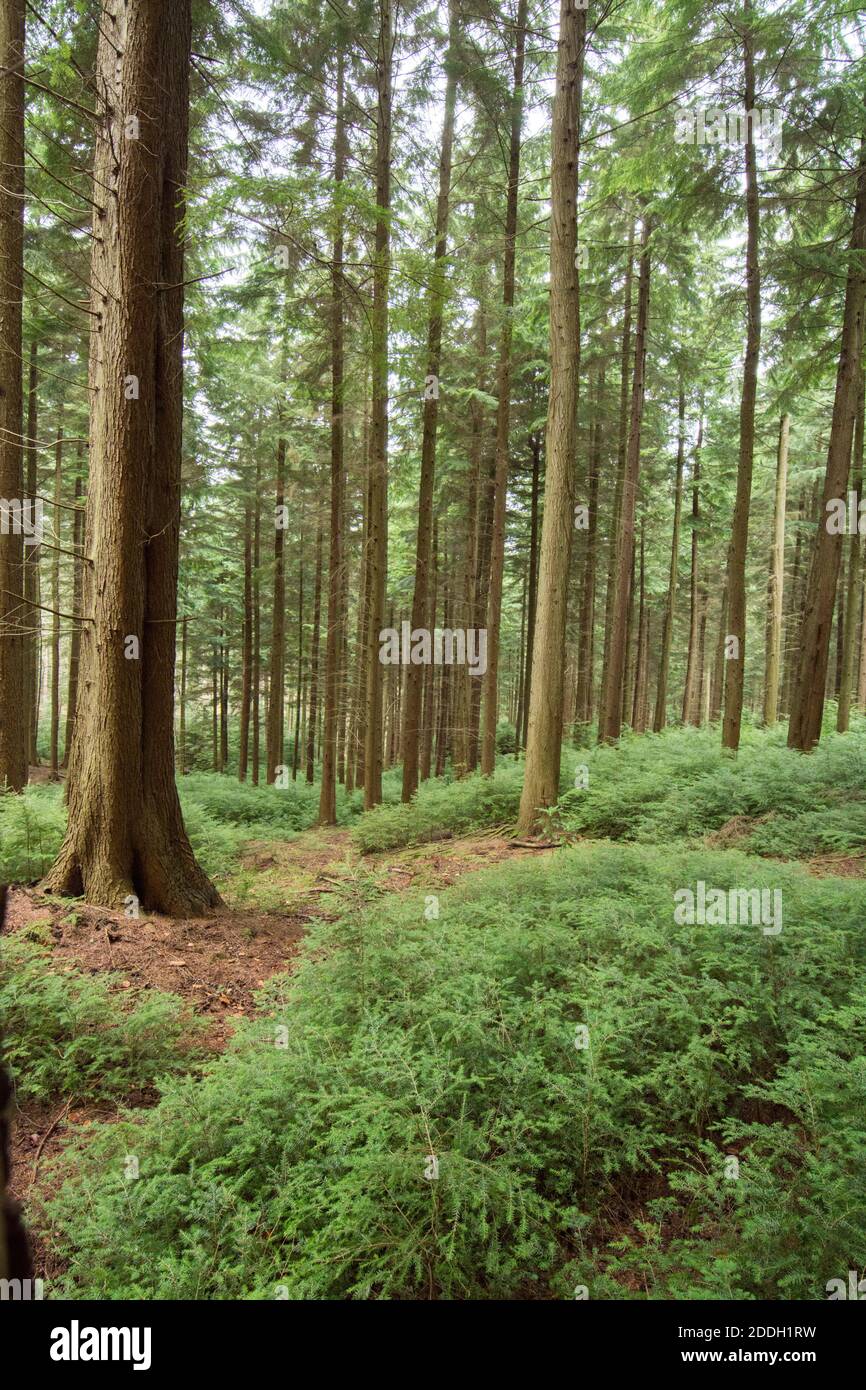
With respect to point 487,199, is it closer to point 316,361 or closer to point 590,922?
point 316,361

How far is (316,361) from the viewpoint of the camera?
13.8 metres

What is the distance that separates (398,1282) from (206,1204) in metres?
0.94

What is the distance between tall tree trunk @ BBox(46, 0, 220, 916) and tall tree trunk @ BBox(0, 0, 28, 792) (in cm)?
300

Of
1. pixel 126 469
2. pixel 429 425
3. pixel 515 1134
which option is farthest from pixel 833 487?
pixel 515 1134

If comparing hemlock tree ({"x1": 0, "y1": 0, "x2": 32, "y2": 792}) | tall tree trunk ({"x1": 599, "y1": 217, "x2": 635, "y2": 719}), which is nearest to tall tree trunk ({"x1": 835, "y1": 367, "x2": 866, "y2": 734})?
tall tree trunk ({"x1": 599, "y1": 217, "x2": 635, "y2": 719})

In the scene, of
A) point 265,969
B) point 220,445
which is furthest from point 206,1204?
point 220,445

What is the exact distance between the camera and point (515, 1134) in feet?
9.98

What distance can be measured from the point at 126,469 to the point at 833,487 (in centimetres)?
1130

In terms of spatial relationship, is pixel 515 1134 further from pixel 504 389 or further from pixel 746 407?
pixel 504 389

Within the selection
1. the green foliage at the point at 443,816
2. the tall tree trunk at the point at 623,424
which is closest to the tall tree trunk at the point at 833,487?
the tall tree trunk at the point at 623,424

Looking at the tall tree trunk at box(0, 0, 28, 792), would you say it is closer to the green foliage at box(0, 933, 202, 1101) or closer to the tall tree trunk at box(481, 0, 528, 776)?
the green foliage at box(0, 933, 202, 1101)

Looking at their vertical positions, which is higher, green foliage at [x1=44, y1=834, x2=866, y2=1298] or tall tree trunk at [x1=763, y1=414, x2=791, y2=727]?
tall tree trunk at [x1=763, y1=414, x2=791, y2=727]

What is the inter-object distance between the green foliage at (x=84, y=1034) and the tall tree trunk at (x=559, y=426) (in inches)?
227

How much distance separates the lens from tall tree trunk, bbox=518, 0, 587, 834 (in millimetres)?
8219
